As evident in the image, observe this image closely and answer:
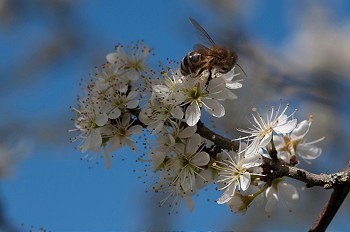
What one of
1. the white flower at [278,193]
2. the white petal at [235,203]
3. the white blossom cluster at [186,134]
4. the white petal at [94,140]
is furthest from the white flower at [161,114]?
the white flower at [278,193]

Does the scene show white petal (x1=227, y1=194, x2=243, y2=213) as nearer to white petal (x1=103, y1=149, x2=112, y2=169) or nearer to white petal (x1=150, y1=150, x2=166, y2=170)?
white petal (x1=150, y1=150, x2=166, y2=170)

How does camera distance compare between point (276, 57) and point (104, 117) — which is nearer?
point (104, 117)

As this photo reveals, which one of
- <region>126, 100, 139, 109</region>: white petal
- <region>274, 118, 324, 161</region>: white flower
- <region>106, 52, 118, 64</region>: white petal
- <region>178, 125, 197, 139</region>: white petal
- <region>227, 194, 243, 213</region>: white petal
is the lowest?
<region>274, 118, 324, 161</region>: white flower

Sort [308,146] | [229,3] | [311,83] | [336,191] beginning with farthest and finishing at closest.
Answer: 1. [229,3]
2. [311,83]
3. [308,146]
4. [336,191]

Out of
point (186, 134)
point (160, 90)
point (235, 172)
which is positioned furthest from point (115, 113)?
point (235, 172)

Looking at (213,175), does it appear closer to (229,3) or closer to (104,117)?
(104,117)

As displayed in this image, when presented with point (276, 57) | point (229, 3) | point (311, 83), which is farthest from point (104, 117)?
point (229, 3)

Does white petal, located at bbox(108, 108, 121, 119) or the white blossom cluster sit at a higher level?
white petal, located at bbox(108, 108, 121, 119)

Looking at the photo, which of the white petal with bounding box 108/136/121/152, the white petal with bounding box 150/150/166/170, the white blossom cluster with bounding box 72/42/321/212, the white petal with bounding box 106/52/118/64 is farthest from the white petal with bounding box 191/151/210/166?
the white petal with bounding box 106/52/118/64
